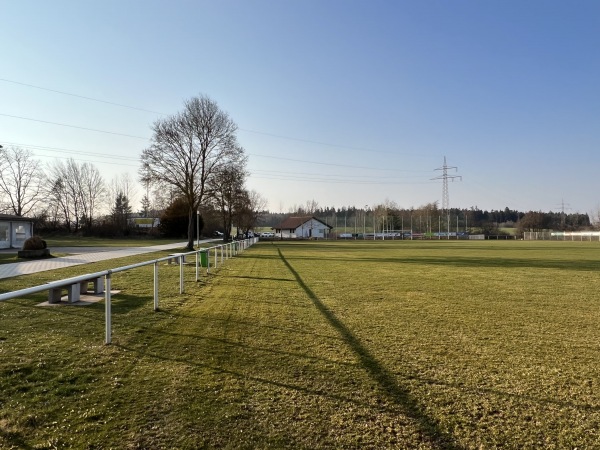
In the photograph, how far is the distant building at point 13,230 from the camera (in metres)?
33.0

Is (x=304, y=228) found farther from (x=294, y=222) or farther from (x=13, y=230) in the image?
(x=13, y=230)

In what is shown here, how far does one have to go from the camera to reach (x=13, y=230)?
3428cm

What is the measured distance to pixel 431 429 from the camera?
325 cm

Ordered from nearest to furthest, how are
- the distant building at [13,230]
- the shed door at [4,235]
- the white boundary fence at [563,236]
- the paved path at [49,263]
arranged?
the paved path at [49,263] < the shed door at [4,235] < the distant building at [13,230] < the white boundary fence at [563,236]

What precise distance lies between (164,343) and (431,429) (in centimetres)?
394

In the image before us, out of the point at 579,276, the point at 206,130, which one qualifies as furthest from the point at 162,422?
the point at 206,130

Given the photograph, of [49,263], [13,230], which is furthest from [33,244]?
[13,230]

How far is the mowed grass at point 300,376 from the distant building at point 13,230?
97.6 ft

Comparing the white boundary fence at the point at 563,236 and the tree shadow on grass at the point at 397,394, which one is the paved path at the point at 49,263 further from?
the white boundary fence at the point at 563,236

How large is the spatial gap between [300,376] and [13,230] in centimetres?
3832

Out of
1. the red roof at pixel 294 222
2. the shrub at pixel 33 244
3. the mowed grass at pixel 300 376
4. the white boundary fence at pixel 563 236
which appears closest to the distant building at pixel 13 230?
the shrub at pixel 33 244

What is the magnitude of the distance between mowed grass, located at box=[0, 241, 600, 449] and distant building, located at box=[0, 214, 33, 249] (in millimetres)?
29743

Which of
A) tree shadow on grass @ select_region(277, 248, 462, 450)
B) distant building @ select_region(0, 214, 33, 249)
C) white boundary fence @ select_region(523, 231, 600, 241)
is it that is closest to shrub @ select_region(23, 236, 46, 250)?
distant building @ select_region(0, 214, 33, 249)

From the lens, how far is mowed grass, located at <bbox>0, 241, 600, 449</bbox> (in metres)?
3.19
